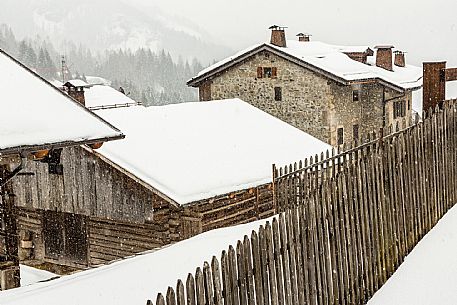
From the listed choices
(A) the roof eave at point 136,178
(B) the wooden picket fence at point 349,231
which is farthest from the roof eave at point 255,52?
(B) the wooden picket fence at point 349,231

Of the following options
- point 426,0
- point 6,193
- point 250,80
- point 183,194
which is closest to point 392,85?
point 250,80

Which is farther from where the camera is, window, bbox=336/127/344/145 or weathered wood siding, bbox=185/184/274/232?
window, bbox=336/127/344/145

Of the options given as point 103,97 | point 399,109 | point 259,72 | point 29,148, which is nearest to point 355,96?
point 399,109

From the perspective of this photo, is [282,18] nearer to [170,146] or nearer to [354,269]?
[170,146]

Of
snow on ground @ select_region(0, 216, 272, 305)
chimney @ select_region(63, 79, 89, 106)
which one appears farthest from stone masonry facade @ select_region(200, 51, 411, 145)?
snow on ground @ select_region(0, 216, 272, 305)

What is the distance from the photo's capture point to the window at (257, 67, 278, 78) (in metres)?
32.4

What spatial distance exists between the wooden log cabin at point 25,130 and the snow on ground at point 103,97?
140 ft

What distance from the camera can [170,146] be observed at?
17.4m

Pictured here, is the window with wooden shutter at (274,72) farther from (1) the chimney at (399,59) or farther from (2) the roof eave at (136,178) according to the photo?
(2) the roof eave at (136,178)

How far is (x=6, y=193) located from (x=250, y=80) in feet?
82.3

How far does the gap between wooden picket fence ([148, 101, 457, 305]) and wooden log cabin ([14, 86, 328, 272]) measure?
6.16m

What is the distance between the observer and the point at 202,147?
58.7ft

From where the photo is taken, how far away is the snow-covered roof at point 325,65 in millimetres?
31266

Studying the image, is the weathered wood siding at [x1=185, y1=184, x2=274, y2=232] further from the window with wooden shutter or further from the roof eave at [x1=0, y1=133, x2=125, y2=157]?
the window with wooden shutter
